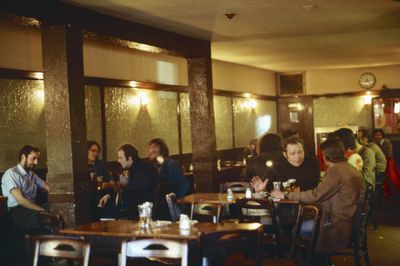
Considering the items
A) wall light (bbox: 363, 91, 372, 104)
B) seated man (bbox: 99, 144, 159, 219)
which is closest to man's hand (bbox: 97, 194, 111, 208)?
seated man (bbox: 99, 144, 159, 219)

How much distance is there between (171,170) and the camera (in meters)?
8.16

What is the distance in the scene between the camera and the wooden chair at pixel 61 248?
3977mm

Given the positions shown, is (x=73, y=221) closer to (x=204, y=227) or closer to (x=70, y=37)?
(x=70, y=37)

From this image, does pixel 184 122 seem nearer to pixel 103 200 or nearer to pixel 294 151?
pixel 103 200

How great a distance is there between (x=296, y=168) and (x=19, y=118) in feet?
12.5

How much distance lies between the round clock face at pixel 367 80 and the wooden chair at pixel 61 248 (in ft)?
45.4

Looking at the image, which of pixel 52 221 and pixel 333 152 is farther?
pixel 333 152

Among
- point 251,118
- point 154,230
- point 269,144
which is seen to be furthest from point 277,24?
point 251,118

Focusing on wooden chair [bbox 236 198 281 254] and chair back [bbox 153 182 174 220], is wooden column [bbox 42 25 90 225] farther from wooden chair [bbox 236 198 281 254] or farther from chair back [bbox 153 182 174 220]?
wooden chair [bbox 236 198 281 254]

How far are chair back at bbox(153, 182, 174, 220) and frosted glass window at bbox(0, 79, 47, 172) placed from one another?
6.41 ft

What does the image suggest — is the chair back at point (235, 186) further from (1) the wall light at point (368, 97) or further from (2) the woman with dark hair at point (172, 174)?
(1) the wall light at point (368, 97)

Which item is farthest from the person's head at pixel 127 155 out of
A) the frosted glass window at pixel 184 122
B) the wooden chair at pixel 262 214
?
the frosted glass window at pixel 184 122

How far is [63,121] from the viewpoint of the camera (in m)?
6.83

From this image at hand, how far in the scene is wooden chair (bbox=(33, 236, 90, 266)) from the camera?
3.98 m
